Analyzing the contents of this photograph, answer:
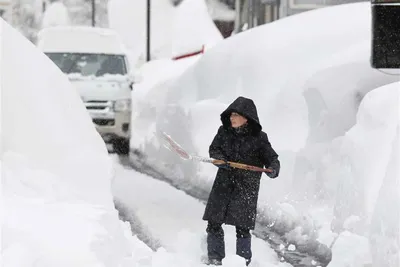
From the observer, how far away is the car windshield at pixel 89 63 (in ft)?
45.2

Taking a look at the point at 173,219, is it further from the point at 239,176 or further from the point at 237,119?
the point at 237,119

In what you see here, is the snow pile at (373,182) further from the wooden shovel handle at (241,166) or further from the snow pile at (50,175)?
the snow pile at (50,175)

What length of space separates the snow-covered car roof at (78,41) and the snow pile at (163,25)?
17.4m

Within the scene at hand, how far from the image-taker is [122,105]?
1354 centimetres

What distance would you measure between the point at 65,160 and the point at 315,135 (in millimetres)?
4671

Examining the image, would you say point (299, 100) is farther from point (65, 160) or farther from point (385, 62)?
point (65, 160)

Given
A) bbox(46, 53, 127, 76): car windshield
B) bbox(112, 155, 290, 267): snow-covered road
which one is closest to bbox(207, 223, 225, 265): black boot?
bbox(112, 155, 290, 267): snow-covered road

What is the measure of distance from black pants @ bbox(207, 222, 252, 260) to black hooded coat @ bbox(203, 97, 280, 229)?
92 millimetres

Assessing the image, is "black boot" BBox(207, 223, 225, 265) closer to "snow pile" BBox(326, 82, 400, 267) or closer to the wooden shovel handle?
the wooden shovel handle

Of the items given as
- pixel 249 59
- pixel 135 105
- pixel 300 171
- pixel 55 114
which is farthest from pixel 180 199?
pixel 135 105

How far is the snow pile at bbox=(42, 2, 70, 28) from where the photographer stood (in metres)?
50.3

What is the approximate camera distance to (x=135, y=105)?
2134 centimetres

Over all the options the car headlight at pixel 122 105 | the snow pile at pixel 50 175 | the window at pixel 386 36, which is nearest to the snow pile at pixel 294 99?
the car headlight at pixel 122 105

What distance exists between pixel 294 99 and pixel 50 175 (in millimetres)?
5583
